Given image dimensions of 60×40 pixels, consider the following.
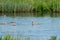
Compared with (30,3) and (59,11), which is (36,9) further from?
(59,11)

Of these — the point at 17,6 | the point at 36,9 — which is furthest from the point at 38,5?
the point at 17,6

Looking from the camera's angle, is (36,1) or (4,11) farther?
(36,1)

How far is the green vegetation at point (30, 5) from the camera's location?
26219mm

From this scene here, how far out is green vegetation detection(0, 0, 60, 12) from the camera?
26219mm

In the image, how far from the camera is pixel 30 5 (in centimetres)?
2688

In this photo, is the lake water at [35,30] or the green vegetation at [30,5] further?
the green vegetation at [30,5]

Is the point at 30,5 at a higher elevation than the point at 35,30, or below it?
higher

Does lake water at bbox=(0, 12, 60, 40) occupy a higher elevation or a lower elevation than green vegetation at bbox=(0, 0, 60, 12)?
lower

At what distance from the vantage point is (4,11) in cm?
2652

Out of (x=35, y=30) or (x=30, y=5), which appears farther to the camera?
(x=30, y=5)

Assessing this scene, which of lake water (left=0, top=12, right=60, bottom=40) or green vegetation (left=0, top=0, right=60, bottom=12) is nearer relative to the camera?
lake water (left=0, top=12, right=60, bottom=40)

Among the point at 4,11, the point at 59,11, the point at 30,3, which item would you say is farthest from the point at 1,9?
the point at 59,11

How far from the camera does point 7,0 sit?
27.6m

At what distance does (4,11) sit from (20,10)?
1459 mm
